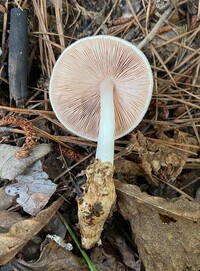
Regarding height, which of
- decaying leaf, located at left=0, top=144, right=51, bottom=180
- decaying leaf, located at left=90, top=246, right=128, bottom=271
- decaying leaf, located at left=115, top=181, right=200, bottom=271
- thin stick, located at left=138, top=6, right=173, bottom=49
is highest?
thin stick, located at left=138, top=6, right=173, bottom=49

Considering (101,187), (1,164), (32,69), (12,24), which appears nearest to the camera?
(101,187)

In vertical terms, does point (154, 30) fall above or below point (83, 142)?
above

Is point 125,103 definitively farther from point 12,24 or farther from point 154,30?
point 12,24

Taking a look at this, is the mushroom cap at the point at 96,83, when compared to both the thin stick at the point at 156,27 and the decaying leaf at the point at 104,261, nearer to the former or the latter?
the thin stick at the point at 156,27

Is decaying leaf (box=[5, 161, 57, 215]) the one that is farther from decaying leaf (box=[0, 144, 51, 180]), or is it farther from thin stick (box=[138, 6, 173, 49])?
thin stick (box=[138, 6, 173, 49])

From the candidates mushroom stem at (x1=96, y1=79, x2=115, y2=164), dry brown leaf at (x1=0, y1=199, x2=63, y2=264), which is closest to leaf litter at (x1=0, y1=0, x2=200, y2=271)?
dry brown leaf at (x1=0, y1=199, x2=63, y2=264)

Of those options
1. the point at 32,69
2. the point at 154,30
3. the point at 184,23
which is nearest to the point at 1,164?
the point at 32,69

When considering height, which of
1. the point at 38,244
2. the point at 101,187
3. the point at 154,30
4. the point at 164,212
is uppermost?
the point at 154,30
